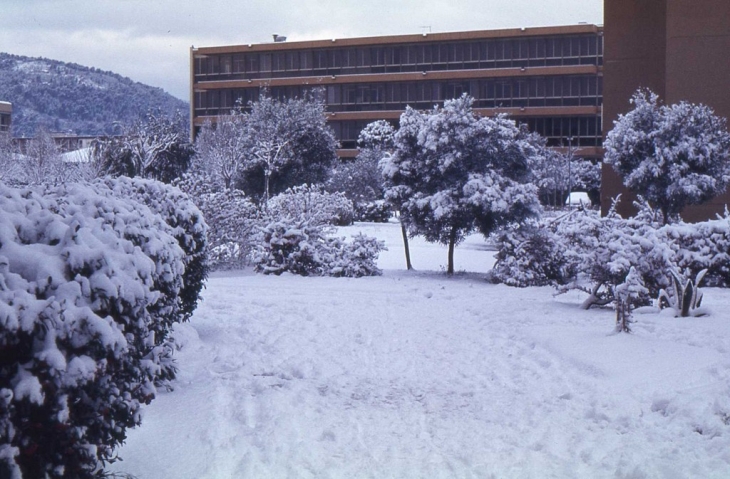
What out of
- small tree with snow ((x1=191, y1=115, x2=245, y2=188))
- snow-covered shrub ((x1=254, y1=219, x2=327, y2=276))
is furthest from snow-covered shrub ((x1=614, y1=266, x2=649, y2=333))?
small tree with snow ((x1=191, y1=115, x2=245, y2=188))

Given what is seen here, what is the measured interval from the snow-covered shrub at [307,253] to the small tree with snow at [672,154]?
10418 mm

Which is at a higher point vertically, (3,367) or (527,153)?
(527,153)

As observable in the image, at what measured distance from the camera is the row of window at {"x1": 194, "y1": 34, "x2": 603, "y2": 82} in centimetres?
6494

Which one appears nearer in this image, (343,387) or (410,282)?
(343,387)

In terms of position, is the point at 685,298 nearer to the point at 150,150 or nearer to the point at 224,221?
the point at 224,221

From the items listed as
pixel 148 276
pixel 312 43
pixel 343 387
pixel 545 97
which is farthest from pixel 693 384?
pixel 312 43

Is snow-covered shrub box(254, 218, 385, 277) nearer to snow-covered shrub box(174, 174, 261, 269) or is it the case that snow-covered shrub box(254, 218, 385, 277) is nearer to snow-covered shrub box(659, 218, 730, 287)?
snow-covered shrub box(174, 174, 261, 269)

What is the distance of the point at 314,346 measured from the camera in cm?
966

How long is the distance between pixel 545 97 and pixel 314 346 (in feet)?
193

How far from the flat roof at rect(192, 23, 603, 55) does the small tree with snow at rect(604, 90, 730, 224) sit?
3996 cm

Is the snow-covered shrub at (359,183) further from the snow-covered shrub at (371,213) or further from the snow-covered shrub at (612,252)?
the snow-covered shrub at (612,252)

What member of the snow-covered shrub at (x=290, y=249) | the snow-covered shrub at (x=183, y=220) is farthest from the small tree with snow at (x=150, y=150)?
the snow-covered shrub at (x=183, y=220)

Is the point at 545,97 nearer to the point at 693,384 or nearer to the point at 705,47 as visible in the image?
the point at 705,47

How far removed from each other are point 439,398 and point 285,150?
38.3 metres
